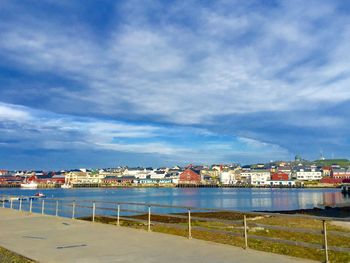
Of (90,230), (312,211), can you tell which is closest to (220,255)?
(90,230)

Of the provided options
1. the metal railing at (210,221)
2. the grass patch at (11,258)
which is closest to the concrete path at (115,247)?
the grass patch at (11,258)

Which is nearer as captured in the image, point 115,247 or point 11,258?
point 11,258

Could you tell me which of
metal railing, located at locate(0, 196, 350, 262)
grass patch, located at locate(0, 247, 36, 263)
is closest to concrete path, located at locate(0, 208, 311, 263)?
grass patch, located at locate(0, 247, 36, 263)

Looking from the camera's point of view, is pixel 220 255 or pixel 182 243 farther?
pixel 182 243

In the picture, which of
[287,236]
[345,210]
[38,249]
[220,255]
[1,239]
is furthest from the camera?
[345,210]

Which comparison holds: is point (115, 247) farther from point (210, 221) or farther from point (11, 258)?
point (210, 221)

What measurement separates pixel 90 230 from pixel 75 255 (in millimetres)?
6024

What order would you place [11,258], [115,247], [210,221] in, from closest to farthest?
[11,258] → [115,247] → [210,221]

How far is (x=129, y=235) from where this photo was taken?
50.1 ft

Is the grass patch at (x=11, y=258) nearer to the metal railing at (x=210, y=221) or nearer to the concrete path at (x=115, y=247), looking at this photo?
the concrete path at (x=115, y=247)

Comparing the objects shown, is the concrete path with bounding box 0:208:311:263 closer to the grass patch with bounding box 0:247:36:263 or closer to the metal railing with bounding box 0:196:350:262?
the grass patch with bounding box 0:247:36:263

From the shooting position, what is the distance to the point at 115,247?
12461 mm

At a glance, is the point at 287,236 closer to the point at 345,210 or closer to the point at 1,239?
the point at 1,239

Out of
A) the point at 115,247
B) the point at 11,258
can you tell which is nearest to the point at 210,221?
the point at 115,247
